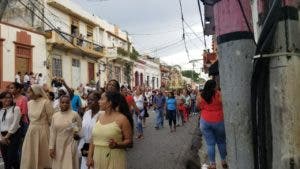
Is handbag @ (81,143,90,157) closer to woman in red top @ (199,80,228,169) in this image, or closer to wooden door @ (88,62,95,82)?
woman in red top @ (199,80,228,169)

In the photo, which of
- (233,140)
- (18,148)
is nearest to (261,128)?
(233,140)

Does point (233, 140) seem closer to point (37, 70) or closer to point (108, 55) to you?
point (37, 70)

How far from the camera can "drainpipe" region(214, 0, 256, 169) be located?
3494 millimetres

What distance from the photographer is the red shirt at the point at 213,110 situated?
7.48m

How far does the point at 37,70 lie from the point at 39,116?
63.4 ft

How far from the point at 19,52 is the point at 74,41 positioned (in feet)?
22.6

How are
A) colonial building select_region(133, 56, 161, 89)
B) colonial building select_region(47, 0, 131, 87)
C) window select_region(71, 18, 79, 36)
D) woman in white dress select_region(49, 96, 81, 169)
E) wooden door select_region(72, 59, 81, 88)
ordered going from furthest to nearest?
colonial building select_region(133, 56, 161, 89)
window select_region(71, 18, 79, 36)
wooden door select_region(72, 59, 81, 88)
colonial building select_region(47, 0, 131, 87)
woman in white dress select_region(49, 96, 81, 169)

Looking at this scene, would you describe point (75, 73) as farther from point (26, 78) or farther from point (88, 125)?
point (88, 125)

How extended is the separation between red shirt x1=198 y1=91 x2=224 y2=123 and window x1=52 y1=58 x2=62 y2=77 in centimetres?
2214

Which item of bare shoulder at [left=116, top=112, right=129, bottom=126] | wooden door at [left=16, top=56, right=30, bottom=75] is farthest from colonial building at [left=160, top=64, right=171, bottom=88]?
bare shoulder at [left=116, top=112, right=129, bottom=126]

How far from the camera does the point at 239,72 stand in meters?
3.51

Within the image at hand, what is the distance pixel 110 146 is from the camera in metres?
5.19

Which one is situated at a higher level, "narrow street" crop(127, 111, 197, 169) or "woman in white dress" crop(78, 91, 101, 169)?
"woman in white dress" crop(78, 91, 101, 169)

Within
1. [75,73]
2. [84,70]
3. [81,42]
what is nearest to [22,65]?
[75,73]
